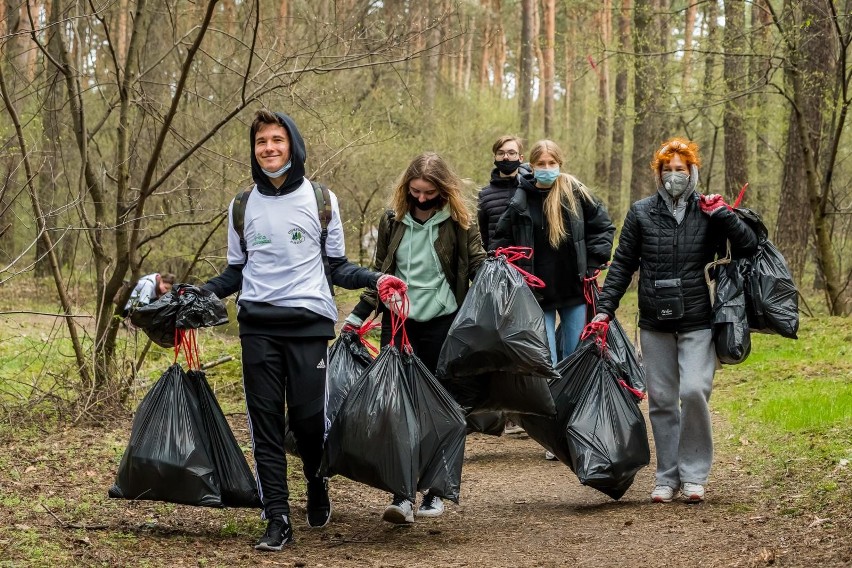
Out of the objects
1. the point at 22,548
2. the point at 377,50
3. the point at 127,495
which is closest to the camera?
the point at 22,548

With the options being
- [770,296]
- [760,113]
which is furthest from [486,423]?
[760,113]

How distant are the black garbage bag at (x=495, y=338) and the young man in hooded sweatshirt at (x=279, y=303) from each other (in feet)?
1.53

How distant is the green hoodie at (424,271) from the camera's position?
5.06m

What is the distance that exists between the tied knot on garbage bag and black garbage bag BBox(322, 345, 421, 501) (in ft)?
2.24

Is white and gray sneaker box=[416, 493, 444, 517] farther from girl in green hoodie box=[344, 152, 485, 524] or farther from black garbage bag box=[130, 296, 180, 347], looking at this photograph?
black garbage bag box=[130, 296, 180, 347]

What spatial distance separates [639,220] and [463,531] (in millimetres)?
1781

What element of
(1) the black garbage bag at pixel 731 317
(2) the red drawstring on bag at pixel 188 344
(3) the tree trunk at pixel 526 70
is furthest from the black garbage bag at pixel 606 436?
(3) the tree trunk at pixel 526 70

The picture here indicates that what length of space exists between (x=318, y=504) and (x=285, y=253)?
1.23 m

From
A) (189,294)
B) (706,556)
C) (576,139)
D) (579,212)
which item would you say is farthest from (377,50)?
(576,139)

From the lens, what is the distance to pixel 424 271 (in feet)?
16.8

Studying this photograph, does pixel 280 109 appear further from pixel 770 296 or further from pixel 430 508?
pixel 770 296

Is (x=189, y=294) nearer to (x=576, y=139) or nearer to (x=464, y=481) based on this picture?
(x=464, y=481)

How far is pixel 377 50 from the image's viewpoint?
22.4ft

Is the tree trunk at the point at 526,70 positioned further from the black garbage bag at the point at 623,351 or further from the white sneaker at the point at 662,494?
the white sneaker at the point at 662,494
